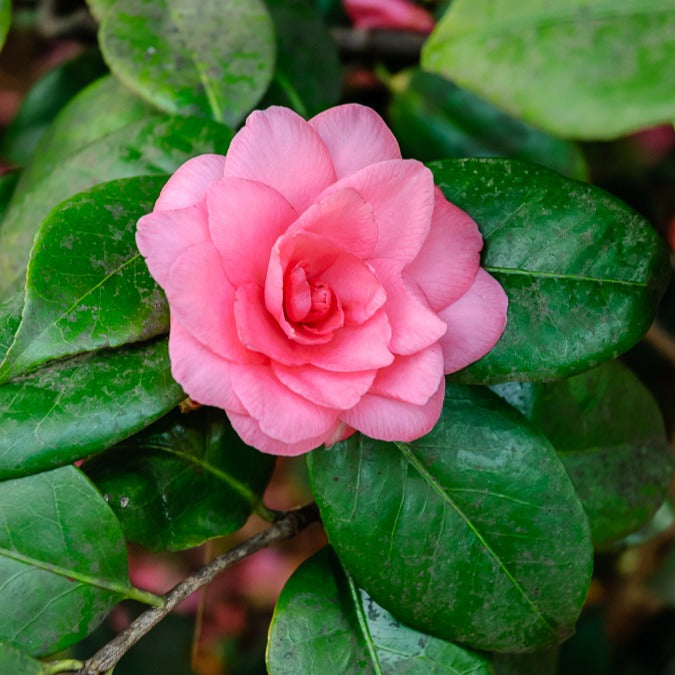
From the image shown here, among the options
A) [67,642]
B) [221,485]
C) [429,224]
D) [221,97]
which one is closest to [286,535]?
[221,485]

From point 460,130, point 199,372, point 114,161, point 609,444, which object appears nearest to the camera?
point 199,372

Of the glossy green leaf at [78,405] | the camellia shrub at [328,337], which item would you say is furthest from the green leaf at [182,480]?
the glossy green leaf at [78,405]

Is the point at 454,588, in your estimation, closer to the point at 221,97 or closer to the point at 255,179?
the point at 255,179

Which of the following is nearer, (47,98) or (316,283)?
(316,283)

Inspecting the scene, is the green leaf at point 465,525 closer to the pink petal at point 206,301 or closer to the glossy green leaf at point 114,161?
the pink petal at point 206,301

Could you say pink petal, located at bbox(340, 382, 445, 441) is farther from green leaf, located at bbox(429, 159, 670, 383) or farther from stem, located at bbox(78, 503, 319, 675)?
stem, located at bbox(78, 503, 319, 675)

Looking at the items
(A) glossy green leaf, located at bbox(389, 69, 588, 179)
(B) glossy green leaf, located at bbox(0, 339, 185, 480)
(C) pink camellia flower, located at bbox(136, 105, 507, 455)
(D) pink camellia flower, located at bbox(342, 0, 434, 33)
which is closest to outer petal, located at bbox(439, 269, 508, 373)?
(C) pink camellia flower, located at bbox(136, 105, 507, 455)

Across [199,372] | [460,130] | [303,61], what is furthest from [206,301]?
[460,130]

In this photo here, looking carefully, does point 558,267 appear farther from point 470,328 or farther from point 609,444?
point 609,444
